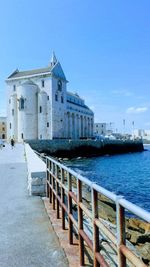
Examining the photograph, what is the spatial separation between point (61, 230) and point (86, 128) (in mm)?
93865

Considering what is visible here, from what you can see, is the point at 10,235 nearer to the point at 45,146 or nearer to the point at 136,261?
the point at 136,261

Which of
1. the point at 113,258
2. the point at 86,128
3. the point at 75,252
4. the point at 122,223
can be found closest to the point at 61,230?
the point at 75,252

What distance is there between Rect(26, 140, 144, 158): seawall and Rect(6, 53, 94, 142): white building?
9147 millimetres

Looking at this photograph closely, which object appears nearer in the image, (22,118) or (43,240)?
(43,240)

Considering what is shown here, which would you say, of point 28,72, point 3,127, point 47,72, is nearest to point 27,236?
point 47,72

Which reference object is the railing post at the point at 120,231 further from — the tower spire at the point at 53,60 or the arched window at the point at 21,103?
the tower spire at the point at 53,60

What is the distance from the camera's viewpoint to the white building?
72406 millimetres

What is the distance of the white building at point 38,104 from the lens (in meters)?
72.4

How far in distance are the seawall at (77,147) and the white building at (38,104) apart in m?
9.15

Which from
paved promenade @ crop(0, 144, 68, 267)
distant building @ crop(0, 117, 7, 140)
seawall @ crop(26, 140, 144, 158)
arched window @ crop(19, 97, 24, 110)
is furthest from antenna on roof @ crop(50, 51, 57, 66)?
paved promenade @ crop(0, 144, 68, 267)

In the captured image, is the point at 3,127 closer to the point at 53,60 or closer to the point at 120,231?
the point at 53,60

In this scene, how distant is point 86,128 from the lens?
99250mm

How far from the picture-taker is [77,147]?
2579 inches

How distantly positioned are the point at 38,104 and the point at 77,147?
1532 centimetres
